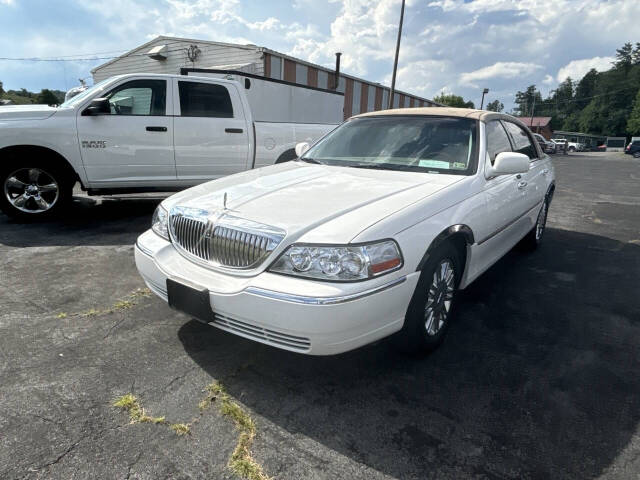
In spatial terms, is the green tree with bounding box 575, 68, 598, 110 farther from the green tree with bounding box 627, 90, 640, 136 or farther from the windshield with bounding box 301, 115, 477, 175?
the windshield with bounding box 301, 115, 477, 175


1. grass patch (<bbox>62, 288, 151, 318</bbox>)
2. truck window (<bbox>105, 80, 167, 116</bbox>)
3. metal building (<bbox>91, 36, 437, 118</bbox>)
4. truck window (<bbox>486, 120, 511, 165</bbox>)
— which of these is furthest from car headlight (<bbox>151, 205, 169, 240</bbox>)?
metal building (<bbox>91, 36, 437, 118</bbox>)

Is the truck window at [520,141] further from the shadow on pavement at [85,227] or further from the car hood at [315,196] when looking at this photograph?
the shadow on pavement at [85,227]

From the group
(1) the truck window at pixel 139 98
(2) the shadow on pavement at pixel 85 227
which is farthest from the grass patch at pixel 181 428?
(1) the truck window at pixel 139 98

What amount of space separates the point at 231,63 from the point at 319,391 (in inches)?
727

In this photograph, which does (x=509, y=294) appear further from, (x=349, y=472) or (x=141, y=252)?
(x=141, y=252)

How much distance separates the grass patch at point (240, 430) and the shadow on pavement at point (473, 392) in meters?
0.08

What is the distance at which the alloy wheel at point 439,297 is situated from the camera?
2658 millimetres

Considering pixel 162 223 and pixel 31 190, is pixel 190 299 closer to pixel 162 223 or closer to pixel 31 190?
pixel 162 223

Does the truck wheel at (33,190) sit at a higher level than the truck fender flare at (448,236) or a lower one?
lower

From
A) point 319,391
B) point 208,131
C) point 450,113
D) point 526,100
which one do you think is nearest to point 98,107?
point 208,131

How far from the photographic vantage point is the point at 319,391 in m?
2.38

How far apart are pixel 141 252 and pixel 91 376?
→ 80 cm

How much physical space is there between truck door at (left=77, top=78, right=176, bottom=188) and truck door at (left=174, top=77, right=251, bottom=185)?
0.17 m

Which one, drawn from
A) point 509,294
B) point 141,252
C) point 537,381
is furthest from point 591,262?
point 141,252
